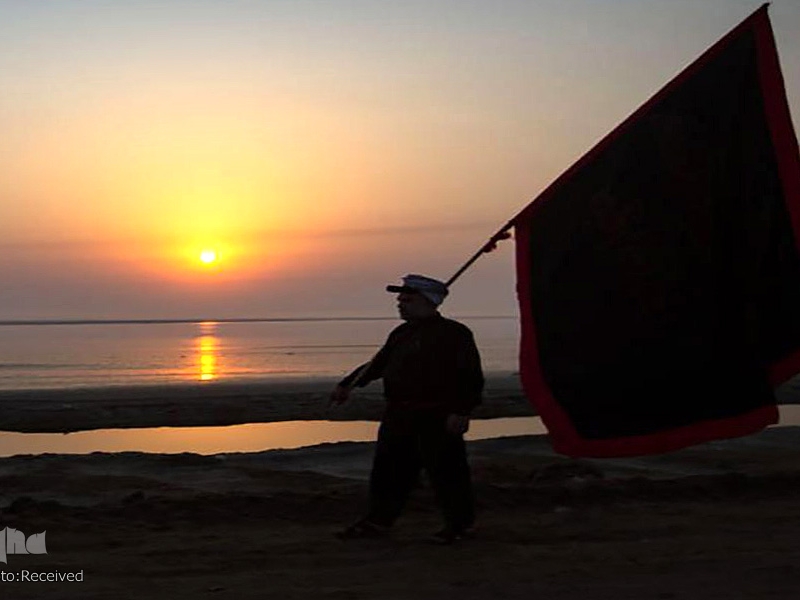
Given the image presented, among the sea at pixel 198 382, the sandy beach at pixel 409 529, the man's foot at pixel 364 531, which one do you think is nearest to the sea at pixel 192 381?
the sea at pixel 198 382

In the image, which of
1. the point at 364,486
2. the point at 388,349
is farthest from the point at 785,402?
the point at 388,349

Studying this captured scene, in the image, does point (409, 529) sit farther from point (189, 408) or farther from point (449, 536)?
point (189, 408)

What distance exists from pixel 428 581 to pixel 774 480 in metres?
4.84

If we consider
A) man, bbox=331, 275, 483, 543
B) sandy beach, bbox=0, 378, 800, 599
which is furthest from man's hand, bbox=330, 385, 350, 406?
sandy beach, bbox=0, 378, 800, 599

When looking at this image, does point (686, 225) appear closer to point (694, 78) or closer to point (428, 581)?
point (694, 78)

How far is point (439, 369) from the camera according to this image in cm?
723

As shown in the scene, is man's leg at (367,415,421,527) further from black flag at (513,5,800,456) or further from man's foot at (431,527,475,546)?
black flag at (513,5,800,456)

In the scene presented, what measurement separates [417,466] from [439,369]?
700 mm

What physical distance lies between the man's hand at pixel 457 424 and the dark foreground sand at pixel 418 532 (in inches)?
29.4

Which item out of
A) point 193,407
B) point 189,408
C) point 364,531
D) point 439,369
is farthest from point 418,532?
point 193,407

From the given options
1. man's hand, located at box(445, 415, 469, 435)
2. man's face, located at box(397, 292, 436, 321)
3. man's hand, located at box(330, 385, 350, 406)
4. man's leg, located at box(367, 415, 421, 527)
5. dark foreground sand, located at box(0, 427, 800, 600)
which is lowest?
dark foreground sand, located at box(0, 427, 800, 600)

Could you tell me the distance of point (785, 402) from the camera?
87.4ft

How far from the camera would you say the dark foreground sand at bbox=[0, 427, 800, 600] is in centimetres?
603

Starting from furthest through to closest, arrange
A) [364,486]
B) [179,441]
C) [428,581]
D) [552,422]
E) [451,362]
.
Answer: [179,441]
[364,486]
[451,362]
[552,422]
[428,581]
